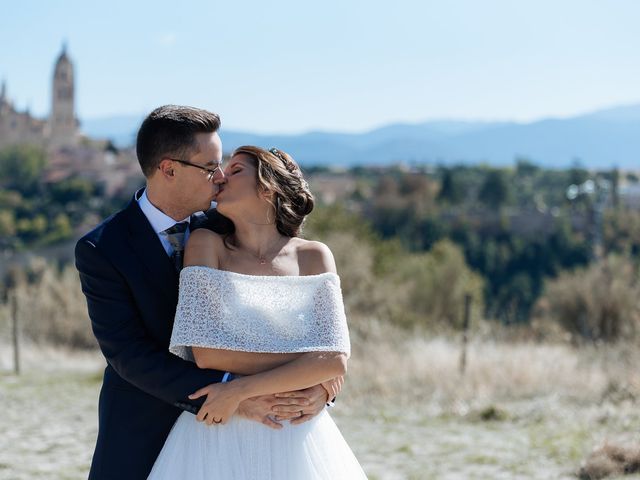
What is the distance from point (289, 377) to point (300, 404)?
11cm

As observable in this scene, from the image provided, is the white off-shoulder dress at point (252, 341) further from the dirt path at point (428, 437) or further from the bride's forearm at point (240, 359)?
the dirt path at point (428, 437)

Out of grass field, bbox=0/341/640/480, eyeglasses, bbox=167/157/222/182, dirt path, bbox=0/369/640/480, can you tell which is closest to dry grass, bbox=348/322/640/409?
grass field, bbox=0/341/640/480

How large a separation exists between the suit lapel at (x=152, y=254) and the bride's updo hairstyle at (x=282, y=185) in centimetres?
26

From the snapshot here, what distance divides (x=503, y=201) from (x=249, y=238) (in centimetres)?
6379

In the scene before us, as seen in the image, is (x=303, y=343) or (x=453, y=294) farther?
(x=453, y=294)

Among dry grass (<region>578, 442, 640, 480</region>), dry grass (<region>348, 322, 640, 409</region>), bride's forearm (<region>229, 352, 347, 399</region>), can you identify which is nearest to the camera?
bride's forearm (<region>229, 352, 347, 399</region>)

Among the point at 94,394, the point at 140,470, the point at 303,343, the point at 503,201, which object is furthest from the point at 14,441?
the point at 503,201

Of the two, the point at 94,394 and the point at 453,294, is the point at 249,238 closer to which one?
the point at 94,394

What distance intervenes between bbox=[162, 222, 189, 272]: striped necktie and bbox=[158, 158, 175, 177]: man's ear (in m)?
0.13

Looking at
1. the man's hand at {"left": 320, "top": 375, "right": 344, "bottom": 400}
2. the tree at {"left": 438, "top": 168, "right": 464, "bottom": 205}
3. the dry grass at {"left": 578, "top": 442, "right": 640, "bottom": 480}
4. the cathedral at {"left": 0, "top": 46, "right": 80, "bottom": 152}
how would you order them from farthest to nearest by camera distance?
the cathedral at {"left": 0, "top": 46, "right": 80, "bottom": 152} < the tree at {"left": 438, "top": 168, "right": 464, "bottom": 205} < the dry grass at {"left": 578, "top": 442, "right": 640, "bottom": 480} < the man's hand at {"left": 320, "top": 375, "right": 344, "bottom": 400}

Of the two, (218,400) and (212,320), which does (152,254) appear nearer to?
(212,320)

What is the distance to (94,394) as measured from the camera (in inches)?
288

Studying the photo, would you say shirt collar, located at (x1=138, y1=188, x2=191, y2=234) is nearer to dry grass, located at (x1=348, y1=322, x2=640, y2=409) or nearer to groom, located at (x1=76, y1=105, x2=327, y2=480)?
groom, located at (x1=76, y1=105, x2=327, y2=480)

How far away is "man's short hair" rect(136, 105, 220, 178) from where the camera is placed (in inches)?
74.5
